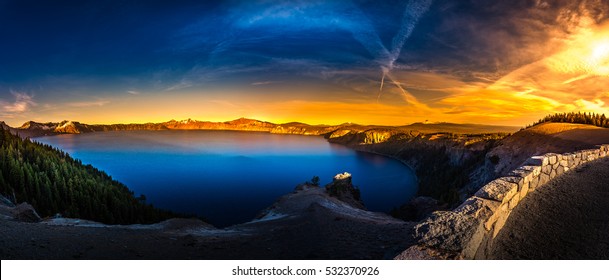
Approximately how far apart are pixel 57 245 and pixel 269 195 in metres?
80.8

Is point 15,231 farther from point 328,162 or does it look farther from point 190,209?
point 328,162

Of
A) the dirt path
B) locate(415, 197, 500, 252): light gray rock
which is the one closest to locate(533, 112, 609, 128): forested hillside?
the dirt path

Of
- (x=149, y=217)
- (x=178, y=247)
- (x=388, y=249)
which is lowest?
(x=149, y=217)

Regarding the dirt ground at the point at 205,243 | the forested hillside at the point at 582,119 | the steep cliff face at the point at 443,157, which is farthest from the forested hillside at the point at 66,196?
the forested hillside at the point at 582,119

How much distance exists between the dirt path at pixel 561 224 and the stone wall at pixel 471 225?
411 millimetres

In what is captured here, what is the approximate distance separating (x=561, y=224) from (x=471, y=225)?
15.4ft

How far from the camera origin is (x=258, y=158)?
6688 inches

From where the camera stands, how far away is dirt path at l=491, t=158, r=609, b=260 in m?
8.02

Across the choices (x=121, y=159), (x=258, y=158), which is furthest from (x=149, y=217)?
(x=121, y=159)

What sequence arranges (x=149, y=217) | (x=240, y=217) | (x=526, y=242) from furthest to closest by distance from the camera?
(x=240, y=217) < (x=149, y=217) < (x=526, y=242)

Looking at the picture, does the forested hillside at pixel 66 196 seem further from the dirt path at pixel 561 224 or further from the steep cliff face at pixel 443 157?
the steep cliff face at pixel 443 157

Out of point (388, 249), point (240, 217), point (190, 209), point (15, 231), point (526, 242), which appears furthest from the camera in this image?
point (190, 209)

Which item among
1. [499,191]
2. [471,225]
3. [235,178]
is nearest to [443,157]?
[235,178]

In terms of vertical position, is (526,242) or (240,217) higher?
(526,242)
